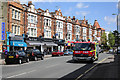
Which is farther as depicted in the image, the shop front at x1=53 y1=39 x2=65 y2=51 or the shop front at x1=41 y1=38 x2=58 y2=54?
the shop front at x1=53 y1=39 x2=65 y2=51

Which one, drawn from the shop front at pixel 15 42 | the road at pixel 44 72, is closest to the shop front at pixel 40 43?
the shop front at pixel 15 42

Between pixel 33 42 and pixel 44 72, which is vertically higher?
pixel 33 42

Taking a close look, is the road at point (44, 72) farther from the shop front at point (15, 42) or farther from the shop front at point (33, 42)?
the shop front at point (33, 42)

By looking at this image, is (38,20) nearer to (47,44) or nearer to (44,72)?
(47,44)

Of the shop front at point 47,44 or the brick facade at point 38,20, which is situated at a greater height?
the brick facade at point 38,20

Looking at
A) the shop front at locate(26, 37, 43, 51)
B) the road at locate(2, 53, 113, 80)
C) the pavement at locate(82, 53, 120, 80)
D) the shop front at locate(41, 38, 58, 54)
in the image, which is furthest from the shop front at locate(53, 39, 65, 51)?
the pavement at locate(82, 53, 120, 80)

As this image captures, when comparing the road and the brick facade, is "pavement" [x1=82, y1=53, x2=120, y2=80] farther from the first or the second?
the brick facade

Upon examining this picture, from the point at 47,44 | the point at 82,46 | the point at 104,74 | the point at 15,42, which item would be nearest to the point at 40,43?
the point at 47,44

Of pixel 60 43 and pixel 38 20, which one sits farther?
pixel 60 43

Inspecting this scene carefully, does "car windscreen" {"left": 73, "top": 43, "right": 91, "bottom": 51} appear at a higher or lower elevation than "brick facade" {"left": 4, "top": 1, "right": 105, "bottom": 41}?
lower

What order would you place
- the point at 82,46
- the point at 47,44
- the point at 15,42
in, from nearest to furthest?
the point at 82,46
the point at 15,42
the point at 47,44

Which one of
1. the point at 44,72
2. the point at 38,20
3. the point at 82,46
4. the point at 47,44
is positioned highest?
the point at 38,20

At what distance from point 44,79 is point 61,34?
42961 mm

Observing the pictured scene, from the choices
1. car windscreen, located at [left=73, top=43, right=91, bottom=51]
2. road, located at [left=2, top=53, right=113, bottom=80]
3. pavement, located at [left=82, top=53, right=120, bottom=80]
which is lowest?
road, located at [left=2, top=53, right=113, bottom=80]
